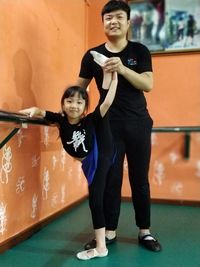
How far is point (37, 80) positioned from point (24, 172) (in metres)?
0.52

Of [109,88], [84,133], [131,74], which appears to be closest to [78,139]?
[84,133]

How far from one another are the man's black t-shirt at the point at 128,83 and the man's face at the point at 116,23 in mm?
86

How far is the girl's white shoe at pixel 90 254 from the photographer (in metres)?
1.43

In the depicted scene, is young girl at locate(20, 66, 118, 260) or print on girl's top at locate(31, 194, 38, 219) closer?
young girl at locate(20, 66, 118, 260)

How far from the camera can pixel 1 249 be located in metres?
1.48

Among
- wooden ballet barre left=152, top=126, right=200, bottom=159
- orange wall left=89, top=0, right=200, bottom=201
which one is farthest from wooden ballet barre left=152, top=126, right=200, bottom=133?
orange wall left=89, top=0, right=200, bottom=201

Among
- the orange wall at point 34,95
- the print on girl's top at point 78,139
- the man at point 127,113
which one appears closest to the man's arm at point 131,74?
the man at point 127,113

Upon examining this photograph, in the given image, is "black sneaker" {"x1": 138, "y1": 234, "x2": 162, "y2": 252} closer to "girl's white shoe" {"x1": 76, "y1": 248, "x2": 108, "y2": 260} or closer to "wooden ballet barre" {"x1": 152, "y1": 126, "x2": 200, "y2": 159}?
"girl's white shoe" {"x1": 76, "y1": 248, "x2": 108, "y2": 260}

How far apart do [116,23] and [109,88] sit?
0.33 m

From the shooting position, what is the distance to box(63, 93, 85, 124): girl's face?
55.2 inches

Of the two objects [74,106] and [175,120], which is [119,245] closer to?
[74,106]

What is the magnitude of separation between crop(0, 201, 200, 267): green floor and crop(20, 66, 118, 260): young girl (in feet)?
0.32

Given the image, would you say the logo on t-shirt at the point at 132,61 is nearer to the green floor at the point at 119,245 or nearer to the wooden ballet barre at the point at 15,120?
the wooden ballet barre at the point at 15,120

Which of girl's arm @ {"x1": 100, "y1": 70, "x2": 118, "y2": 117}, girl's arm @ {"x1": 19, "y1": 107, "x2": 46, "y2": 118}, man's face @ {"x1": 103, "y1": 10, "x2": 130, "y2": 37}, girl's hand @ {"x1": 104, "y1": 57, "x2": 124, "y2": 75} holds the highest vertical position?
man's face @ {"x1": 103, "y1": 10, "x2": 130, "y2": 37}
